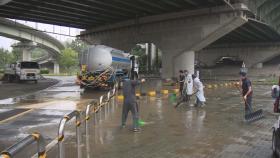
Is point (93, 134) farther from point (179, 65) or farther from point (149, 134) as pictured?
point (179, 65)

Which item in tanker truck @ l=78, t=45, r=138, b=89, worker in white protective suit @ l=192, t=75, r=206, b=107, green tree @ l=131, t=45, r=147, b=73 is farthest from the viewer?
green tree @ l=131, t=45, r=147, b=73

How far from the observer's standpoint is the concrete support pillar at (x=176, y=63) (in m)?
47.1

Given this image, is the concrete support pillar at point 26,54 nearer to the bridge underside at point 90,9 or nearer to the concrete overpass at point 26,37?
the concrete overpass at point 26,37

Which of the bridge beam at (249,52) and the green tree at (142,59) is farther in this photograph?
the bridge beam at (249,52)

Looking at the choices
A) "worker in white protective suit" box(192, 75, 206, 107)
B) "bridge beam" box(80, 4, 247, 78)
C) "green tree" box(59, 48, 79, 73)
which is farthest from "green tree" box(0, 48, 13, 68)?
"worker in white protective suit" box(192, 75, 206, 107)

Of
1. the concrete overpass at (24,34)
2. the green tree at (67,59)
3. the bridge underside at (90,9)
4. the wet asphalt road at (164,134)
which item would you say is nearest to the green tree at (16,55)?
the green tree at (67,59)

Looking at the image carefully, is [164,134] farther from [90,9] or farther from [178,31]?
[178,31]

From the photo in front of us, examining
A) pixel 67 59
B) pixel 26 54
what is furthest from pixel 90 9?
pixel 67 59

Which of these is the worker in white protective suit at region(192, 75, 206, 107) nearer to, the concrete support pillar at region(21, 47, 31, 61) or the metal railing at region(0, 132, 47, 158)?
the metal railing at region(0, 132, 47, 158)

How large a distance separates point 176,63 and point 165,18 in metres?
5.70

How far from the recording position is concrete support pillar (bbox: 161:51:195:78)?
47125 mm

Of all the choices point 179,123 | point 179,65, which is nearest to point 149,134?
point 179,123

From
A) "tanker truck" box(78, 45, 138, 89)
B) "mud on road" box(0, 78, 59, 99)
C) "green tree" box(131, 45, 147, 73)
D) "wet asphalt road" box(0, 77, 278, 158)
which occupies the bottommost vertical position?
"wet asphalt road" box(0, 77, 278, 158)

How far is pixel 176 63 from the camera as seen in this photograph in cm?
4806
